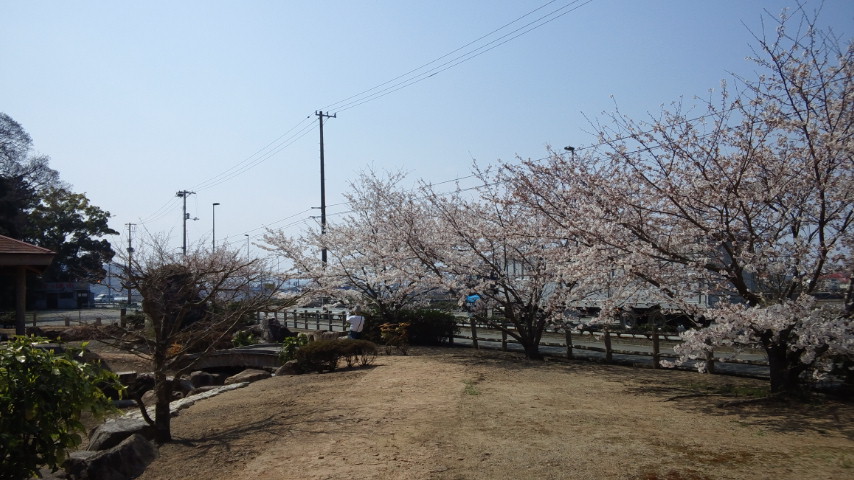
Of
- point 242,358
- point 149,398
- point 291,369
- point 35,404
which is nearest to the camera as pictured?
point 35,404

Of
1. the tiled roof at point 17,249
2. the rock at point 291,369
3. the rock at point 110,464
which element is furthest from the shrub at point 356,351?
the tiled roof at point 17,249

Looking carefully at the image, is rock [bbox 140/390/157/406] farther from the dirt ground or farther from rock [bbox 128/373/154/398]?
the dirt ground

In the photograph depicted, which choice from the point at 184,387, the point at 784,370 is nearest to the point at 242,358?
the point at 184,387

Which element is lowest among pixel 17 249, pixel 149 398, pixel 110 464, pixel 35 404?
pixel 149 398

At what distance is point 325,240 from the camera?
23422mm

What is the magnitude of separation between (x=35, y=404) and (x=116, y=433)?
3364mm

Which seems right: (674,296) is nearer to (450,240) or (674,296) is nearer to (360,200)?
(450,240)

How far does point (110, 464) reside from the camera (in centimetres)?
664

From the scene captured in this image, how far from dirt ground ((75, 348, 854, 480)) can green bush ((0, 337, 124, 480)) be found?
1.62 meters

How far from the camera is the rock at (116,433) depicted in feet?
25.6

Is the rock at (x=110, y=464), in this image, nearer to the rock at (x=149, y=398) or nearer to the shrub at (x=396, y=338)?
the rock at (x=149, y=398)

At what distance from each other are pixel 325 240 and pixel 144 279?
15102 mm

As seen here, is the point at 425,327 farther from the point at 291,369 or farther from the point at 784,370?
the point at 784,370

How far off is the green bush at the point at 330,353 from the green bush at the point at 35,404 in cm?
797
